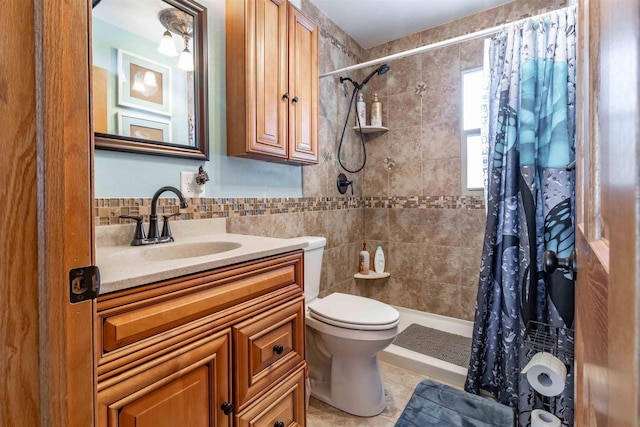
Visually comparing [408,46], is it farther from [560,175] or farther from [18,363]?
[18,363]

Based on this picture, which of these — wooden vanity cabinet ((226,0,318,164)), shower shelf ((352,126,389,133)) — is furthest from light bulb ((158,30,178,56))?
shower shelf ((352,126,389,133))

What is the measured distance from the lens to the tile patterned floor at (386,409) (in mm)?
1491

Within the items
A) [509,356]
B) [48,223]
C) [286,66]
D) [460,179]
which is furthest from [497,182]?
[48,223]

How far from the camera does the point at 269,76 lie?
1.52m

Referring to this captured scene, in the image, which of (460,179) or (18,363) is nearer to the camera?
(18,363)

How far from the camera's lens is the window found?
89.9 inches

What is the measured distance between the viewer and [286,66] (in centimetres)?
162

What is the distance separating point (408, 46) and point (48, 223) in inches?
111

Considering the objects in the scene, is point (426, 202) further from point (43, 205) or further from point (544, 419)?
point (43, 205)

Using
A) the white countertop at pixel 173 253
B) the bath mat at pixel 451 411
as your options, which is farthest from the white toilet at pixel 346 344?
the white countertop at pixel 173 253

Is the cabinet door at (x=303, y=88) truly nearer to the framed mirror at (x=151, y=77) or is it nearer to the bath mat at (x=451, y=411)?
the framed mirror at (x=151, y=77)

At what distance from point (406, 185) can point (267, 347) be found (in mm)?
1937

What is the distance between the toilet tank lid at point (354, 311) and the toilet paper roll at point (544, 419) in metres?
0.69

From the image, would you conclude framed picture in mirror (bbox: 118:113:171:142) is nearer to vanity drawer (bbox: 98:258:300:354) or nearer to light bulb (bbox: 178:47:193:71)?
light bulb (bbox: 178:47:193:71)
